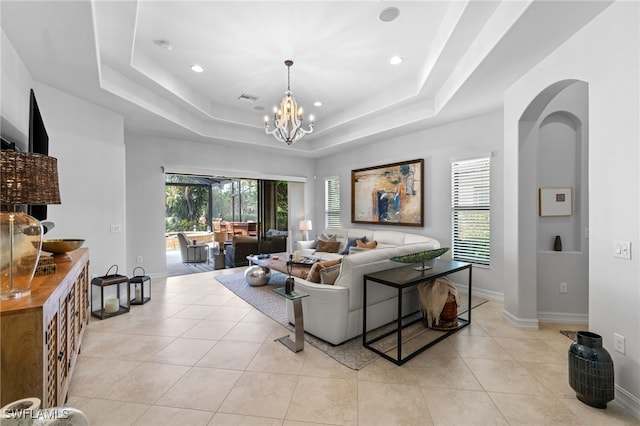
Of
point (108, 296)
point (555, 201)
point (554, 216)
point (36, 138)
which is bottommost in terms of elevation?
point (108, 296)

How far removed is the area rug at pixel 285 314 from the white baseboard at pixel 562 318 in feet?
2.70

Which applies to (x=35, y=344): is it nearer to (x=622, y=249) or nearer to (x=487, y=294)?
(x=622, y=249)

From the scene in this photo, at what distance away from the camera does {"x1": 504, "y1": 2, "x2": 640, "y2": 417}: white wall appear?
1.96 m

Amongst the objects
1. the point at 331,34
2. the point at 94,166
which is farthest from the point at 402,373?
the point at 94,166

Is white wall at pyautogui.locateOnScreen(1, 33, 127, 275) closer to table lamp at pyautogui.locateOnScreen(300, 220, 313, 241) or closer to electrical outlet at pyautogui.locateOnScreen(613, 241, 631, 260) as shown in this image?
table lamp at pyautogui.locateOnScreen(300, 220, 313, 241)

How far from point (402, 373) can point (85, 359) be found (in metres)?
2.92

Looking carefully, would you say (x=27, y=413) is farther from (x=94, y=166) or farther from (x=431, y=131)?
(x=431, y=131)

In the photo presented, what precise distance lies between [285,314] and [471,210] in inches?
134

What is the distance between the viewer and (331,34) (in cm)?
315

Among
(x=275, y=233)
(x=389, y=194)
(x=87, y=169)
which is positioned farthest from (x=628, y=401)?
(x=275, y=233)

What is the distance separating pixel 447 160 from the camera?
16.5 ft

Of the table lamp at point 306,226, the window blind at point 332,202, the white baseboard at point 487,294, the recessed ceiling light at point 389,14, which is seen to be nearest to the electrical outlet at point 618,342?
the white baseboard at point 487,294

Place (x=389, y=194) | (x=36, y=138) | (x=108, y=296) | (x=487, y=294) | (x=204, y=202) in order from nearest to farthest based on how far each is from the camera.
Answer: (x=36, y=138), (x=108, y=296), (x=487, y=294), (x=389, y=194), (x=204, y=202)

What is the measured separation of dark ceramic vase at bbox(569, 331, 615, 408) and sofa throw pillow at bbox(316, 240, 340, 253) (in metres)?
4.39
